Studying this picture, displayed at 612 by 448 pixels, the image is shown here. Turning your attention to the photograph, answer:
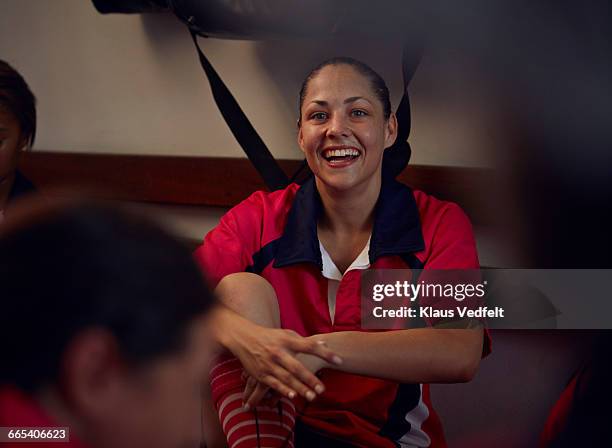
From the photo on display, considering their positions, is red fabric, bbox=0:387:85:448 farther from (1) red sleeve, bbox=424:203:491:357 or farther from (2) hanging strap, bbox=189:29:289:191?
(2) hanging strap, bbox=189:29:289:191

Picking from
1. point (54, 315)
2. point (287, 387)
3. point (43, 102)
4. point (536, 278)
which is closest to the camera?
point (54, 315)

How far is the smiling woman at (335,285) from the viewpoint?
565 mm

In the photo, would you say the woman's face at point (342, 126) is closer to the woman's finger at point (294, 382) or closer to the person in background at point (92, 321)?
the woman's finger at point (294, 382)

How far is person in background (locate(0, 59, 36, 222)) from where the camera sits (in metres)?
0.86

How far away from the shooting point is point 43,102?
1179mm

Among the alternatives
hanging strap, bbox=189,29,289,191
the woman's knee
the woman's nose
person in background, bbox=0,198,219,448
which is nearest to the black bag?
hanging strap, bbox=189,29,289,191

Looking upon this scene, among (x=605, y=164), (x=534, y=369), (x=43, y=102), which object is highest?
(x=43, y=102)

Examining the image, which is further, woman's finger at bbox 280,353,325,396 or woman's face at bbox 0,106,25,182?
woman's face at bbox 0,106,25,182

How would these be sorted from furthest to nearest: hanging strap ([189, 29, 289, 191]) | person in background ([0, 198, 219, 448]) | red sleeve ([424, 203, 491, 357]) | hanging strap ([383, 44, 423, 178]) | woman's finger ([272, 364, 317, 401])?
hanging strap ([189, 29, 289, 191]), hanging strap ([383, 44, 423, 178]), red sleeve ([424, 203, 491, 357]), woman's finger ([272, 364, 317, 401]), person in background ([0, 198, 219, 448])

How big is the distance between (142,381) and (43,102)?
3.25 feet

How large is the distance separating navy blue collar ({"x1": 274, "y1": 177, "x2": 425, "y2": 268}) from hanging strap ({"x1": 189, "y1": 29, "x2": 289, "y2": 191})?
192 mm

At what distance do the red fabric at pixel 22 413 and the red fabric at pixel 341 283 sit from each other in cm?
32

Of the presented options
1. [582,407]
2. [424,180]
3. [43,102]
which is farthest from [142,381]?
[43,102]

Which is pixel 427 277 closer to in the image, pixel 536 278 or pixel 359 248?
pixel 359 248
